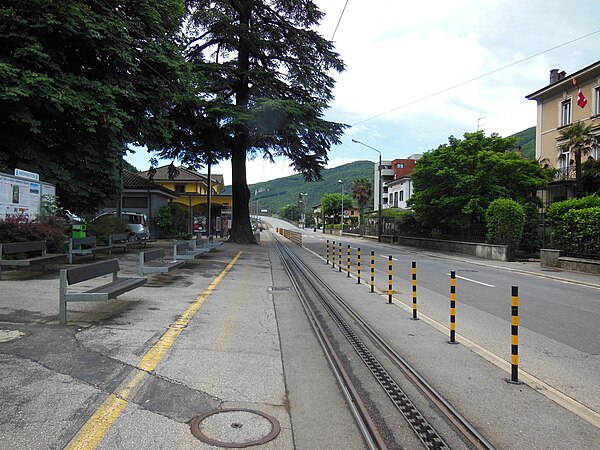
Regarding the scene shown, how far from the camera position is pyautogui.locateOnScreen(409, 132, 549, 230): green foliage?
28344mm

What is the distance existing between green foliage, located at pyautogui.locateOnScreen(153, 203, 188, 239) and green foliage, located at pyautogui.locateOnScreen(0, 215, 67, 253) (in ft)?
68.8

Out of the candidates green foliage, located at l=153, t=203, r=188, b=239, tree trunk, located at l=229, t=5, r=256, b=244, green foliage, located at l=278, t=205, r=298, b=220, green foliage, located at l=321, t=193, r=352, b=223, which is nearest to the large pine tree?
tree trunk, located at l=229, t=5, r=256, b=244

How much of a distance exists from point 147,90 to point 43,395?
14993mm

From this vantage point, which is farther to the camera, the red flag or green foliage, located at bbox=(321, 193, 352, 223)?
green foliage, located at bbox=(321, 193, 352, 223)

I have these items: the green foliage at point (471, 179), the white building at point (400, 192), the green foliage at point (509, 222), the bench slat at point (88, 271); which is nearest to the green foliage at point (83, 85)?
the bench slat at point (88, 271)

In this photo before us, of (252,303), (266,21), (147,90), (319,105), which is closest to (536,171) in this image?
(319,105)

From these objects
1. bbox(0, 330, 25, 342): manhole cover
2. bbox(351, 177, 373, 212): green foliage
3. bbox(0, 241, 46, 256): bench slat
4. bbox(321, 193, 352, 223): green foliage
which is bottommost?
bbox(0, 330, 25, 342): manhole cover

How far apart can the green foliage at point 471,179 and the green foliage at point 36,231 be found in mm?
22384

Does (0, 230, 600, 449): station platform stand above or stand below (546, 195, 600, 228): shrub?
below

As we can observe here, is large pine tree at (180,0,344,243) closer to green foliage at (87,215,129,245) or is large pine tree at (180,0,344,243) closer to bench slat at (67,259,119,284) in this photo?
green foliage at (87,215,129,245)

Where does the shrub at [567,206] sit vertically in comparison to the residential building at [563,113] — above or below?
below

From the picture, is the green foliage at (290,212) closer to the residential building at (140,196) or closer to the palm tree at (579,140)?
the residential building at (140,196)

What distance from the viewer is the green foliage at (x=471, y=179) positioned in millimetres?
28344

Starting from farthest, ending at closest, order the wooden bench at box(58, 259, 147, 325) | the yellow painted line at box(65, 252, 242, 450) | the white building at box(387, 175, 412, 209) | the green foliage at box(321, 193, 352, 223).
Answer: the green foliage at box(321, 193, 352, 223)
the white building at box(387, 175, 412, 209)
the wooden bench at box(58, 259, 147, 325)
the yellow painted line at box(65, 252, 242, 450)
